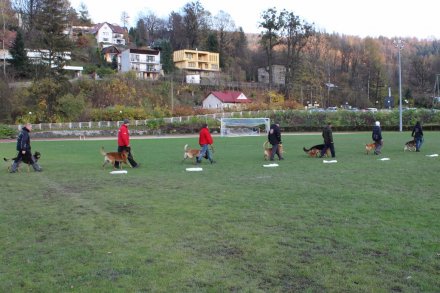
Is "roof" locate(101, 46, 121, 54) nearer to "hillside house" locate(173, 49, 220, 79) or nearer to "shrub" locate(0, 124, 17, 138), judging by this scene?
"hillside house" locate(173, 49, 220, 79)

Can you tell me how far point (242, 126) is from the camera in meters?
52.9

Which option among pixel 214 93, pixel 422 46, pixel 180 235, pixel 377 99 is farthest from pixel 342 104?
pixel 180 235

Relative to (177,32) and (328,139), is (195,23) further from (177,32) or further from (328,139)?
(328,139)

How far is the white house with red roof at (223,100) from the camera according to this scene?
8356 centimetres

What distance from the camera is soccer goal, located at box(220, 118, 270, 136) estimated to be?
52031 millimetres

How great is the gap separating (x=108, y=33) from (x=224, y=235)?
114 meters

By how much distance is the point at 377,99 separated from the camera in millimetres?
105812

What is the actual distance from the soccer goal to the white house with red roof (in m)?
28.6

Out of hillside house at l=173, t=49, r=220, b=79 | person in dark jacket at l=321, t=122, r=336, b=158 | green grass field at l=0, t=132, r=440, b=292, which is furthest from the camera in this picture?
hillside house at l=173, t=49, r=220, b=79

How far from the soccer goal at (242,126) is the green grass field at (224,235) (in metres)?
37.5

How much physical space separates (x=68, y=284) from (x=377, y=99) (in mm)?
108158

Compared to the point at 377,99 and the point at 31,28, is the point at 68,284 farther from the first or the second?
the point at 377,99

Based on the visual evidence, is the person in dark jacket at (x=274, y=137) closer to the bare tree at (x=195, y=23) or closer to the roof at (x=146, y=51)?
the roof at (x=146, y=51)

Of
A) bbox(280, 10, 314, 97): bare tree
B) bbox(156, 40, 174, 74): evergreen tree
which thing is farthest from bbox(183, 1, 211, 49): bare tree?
bbox(280, 10, 314, 97): bare tree
